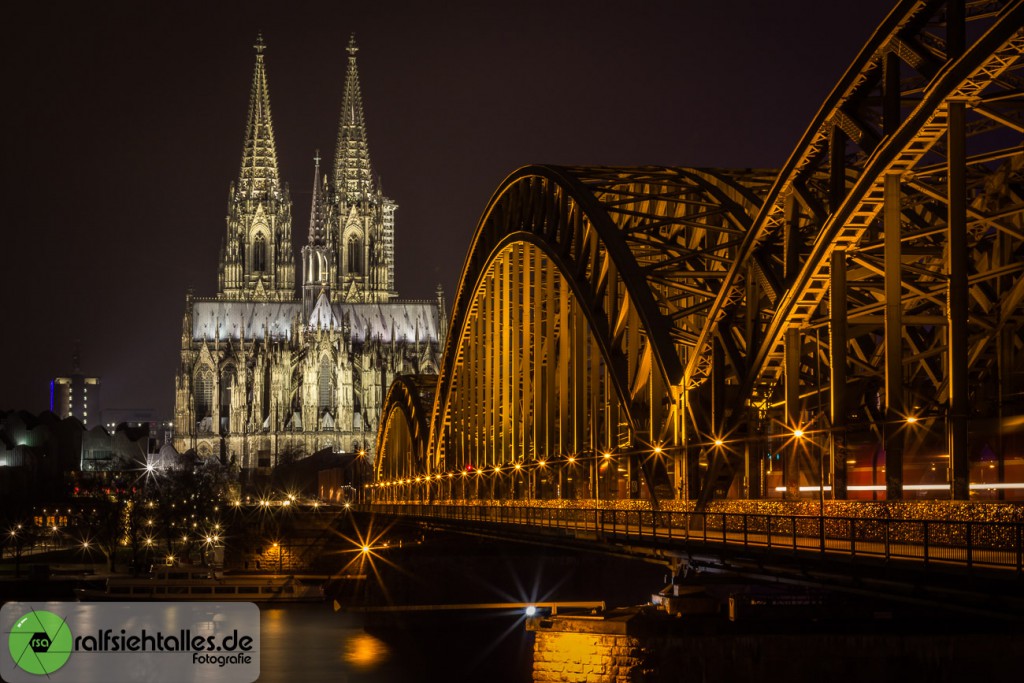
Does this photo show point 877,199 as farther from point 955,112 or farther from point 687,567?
point 687,567

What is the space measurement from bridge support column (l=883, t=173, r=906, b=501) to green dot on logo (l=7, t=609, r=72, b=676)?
36903 millimetres

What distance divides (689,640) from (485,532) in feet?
67.4

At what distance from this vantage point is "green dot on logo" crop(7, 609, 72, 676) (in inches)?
2283

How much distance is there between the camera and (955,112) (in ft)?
85.6

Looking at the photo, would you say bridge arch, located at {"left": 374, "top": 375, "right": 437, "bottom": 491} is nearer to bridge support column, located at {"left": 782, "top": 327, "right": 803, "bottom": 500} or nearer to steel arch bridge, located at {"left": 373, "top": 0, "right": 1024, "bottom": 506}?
steel arch bridge, located at {"left": 373, "top": 0, "right": 1024, "bottom": 506}

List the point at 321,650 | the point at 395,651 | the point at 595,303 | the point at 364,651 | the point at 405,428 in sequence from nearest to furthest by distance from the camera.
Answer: the point at 595,303 → the point at 395,651 → the point at 364,651 → the point at 321,650 → the point at 405,428

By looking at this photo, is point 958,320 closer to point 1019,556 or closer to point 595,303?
point 1019,556

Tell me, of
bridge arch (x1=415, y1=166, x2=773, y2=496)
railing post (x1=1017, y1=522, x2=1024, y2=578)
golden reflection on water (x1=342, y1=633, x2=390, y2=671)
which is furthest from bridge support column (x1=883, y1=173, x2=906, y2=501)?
golden reflection on water (x1=342, y1=633, x2=390, y2=671)

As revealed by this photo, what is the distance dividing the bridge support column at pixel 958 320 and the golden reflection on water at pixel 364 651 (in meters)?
38.1

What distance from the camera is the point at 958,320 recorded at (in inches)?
1001

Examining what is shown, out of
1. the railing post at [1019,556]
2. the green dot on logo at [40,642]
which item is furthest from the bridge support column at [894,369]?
the green dot on logo at [40,642]

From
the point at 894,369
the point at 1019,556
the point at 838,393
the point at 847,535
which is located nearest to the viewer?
the point at 1019,556

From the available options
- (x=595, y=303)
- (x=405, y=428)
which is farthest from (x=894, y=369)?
(x=405, y=428)

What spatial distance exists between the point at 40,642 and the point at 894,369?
4364cm
